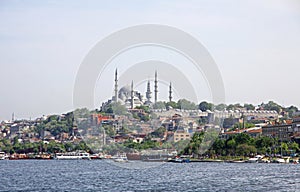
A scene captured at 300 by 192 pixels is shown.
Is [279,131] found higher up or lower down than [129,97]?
lower down

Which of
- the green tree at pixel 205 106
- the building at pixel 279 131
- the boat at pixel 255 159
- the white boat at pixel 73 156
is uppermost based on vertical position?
the green tree at pixel 205 106

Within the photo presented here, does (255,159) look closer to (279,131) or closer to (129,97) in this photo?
(279,131)

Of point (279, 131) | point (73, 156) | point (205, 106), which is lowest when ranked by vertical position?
point (73, 156)

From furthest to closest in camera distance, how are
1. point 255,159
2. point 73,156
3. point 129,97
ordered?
1. point 129,97
2. point 73,156
3. point 255,159

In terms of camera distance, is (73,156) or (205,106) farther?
(205,106)

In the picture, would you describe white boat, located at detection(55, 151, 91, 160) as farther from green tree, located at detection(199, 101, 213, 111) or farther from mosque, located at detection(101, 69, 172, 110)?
green tree, located at detection(199, 101, 213, 111)

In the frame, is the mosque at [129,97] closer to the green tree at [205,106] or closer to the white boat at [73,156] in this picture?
the green tree at [205,106]

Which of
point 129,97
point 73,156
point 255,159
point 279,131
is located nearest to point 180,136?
point 73,156

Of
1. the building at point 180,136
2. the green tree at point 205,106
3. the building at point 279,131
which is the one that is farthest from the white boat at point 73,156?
the green tree at point 205,106

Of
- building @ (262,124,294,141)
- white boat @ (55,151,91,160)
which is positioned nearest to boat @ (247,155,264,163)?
building @ (262,124,294,141)
